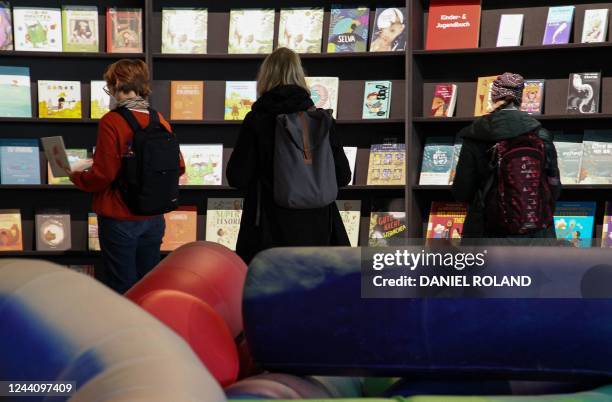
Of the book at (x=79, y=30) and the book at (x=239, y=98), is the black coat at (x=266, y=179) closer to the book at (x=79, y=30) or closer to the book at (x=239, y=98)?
the book at (x=239, y=98)

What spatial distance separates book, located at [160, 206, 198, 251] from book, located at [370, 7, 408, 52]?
1506 millimetres

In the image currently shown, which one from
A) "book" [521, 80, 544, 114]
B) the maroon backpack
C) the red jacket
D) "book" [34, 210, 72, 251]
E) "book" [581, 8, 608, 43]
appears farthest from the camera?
"book" [34, 210, 72, 251]

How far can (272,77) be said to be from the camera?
3689mm

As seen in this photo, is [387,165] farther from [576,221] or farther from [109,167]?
[109,167]

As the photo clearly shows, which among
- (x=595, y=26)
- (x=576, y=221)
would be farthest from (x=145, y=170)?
(x=595, y=26)

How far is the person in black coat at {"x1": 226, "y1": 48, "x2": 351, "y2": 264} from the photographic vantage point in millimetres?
3639

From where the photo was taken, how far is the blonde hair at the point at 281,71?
3674 mm

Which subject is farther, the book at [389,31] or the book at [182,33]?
the book at [182,33]

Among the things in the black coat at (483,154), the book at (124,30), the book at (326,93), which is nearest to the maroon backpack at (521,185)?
the black coat at (483,154)

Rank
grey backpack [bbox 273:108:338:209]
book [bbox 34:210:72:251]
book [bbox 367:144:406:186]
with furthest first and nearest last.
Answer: book [bbox 34:210:72:251]
book [bbox 367:144:406:186]
grey backpack [bbox 273:108:338:209]

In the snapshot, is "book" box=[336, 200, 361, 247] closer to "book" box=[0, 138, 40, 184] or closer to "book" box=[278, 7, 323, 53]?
"book" box=[278, 7, 323, 53]

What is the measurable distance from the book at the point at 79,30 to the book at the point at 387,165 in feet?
5.94

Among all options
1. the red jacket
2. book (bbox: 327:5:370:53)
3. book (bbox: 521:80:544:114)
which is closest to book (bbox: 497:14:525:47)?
book (bbox: 521:80:544:114)

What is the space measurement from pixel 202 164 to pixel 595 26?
2.44 m
